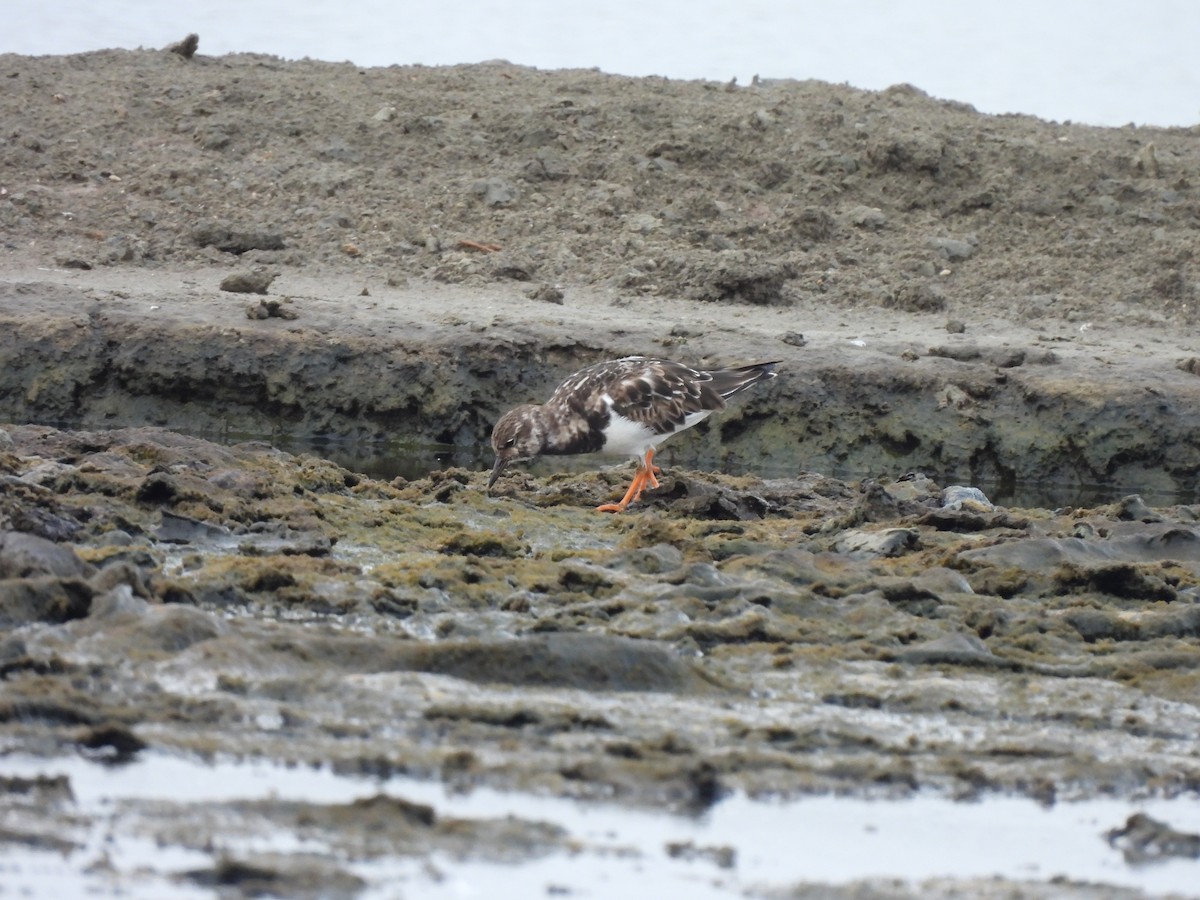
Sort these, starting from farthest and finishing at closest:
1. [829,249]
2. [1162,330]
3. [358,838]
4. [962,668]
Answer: [829,249]
[1162,330]
[962,668]
[358,838]

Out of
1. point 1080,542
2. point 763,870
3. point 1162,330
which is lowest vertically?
point 763,870

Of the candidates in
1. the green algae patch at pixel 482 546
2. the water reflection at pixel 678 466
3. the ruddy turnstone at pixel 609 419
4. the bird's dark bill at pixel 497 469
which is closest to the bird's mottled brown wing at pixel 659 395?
the ruddy turnstone at pixel 609 419

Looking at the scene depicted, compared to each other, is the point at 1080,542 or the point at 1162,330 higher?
the point at 1162,330

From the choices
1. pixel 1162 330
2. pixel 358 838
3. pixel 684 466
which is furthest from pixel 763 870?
pixel 1162 330

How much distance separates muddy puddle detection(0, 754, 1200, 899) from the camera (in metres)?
3.96

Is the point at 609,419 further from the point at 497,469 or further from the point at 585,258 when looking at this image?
the point at 585,258

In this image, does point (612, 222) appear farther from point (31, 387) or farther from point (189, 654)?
point (189, 654)

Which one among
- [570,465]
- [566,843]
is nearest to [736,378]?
[570,465]

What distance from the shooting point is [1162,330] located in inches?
671

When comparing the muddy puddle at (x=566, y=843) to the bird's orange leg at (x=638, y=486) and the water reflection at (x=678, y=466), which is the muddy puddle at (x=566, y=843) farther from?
the water reflection at (x=678, y=466)

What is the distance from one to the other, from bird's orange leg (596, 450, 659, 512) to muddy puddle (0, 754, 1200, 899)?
488 centimetres

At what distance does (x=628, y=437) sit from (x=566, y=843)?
5762mm

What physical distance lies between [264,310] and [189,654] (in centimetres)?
916

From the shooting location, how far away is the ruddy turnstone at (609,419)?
9.96 metres
